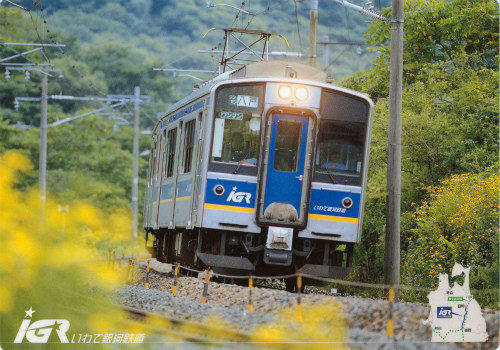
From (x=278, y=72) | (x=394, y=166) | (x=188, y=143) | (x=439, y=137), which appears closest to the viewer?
(x=278, y=72)

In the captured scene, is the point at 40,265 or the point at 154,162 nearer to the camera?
the point at 40,265

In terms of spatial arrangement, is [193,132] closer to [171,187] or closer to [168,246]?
[171,187]

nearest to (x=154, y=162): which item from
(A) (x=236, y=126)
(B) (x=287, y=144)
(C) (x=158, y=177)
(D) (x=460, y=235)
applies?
(C) (x=158, y=177)

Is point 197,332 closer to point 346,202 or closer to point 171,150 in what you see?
point 346,202

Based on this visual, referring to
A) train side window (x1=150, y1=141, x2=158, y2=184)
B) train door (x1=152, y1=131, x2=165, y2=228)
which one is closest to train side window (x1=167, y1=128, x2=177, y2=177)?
train door (x1=152, y1=131, x2=165, y2=228)

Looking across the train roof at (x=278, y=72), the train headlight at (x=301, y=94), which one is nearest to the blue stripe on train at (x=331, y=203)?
the train headlight at (x=301, y=94)

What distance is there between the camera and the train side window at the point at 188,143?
48.4 feet

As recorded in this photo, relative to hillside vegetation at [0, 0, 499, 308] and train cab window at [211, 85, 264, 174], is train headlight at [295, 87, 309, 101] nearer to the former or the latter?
train cab window at [211, 85, 264, 174]

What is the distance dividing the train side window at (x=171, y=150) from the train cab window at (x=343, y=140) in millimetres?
3962

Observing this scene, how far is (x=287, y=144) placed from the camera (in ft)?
43.9

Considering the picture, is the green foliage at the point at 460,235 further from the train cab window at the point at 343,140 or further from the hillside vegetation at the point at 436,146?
the train cab window at the point at 343,140

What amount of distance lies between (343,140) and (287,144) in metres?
0.85

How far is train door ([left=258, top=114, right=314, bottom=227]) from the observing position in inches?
522

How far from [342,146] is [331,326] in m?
4.51
